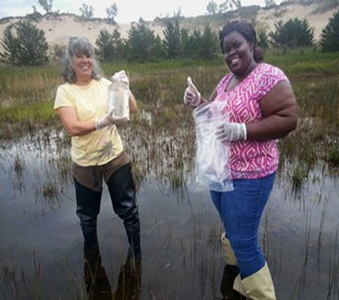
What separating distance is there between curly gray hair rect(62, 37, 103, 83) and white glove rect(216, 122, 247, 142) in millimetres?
1238

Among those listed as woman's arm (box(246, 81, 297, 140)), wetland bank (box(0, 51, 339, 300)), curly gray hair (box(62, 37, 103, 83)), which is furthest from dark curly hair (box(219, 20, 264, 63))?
wetland bank (box(0, 51, 339, 300))

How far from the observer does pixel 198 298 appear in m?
2.59

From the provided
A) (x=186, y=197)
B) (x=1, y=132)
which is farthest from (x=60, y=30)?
(x=186, y=197)

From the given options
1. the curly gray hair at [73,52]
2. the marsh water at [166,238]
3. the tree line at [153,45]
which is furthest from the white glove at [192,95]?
the tree line at [153,45]

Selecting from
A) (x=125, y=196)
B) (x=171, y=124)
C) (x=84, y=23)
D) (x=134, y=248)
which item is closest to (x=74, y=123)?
(x=125, y=196)

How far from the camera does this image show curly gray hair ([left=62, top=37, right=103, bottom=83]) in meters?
2.43

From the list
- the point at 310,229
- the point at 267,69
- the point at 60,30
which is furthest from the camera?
the point at 60,30

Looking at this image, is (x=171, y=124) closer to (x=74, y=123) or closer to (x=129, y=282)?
(x=129, y=282)

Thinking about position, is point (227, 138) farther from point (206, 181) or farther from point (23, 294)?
point (23, 294)

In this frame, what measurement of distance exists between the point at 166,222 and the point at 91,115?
5.69 feet

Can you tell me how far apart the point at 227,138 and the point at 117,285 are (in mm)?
1750

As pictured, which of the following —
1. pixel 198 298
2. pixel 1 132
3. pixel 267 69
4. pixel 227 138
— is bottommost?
pixel 198 298

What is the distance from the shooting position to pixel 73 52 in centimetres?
243

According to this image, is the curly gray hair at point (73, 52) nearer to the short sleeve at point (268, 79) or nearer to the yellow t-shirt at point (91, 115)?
the yellow t-shirt at point (91, 115)
